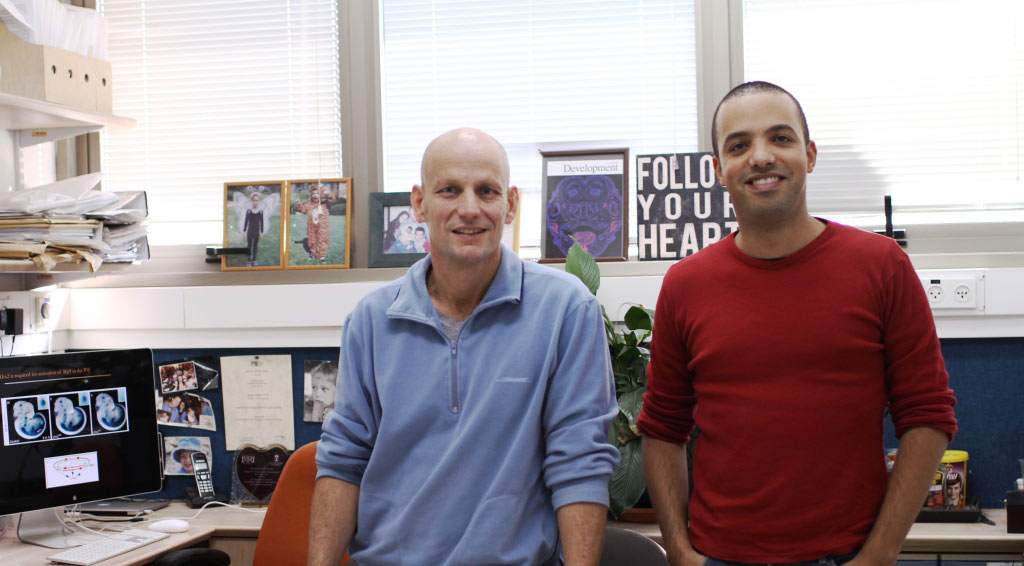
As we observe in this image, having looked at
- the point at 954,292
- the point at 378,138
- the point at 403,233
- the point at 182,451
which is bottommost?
the point at 182,451

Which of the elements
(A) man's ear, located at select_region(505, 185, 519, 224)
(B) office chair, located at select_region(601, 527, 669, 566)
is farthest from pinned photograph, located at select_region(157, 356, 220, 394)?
(B) office chair, located at select_region(601, 527, 669, 566)

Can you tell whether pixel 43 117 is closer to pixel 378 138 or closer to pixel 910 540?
pixel 378 138

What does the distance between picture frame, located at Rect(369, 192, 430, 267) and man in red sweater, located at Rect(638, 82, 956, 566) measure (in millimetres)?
1316

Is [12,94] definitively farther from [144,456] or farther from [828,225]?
[828,225]

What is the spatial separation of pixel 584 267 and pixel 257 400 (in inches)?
43.3

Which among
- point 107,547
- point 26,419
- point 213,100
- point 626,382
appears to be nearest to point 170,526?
point 107,547

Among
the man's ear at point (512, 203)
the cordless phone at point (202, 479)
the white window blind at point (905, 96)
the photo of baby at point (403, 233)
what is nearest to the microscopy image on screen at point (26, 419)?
the cordless phone at point (202, 479)

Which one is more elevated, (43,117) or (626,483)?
(43,117)

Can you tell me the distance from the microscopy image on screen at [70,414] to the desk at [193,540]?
0.92 ft

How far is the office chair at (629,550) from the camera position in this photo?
180 cm

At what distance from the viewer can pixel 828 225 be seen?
166 cm

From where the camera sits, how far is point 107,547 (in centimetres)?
227

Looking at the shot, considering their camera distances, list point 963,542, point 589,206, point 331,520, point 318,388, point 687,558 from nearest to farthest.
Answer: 1. point 687,558
2. point 331,520
3. point 963,542
4. point 589,206
5. point 318,388

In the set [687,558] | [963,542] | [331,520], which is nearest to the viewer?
[687,558]
